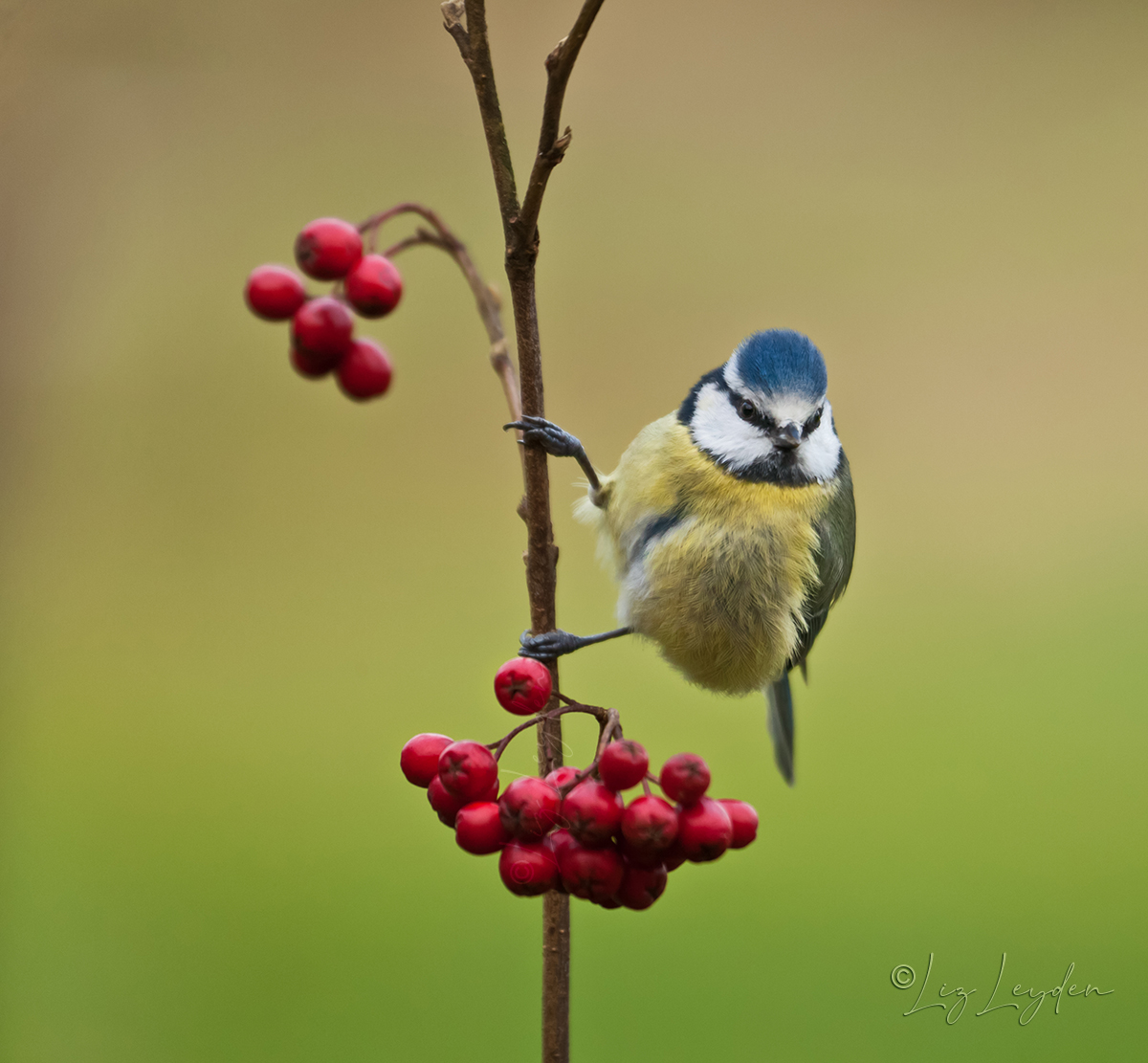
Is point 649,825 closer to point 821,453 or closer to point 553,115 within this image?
point 553,115

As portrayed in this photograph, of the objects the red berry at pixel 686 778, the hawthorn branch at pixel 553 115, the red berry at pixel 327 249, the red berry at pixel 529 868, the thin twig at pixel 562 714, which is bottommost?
the red berry at pixel 529 868

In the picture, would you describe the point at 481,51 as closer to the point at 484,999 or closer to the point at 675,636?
the point at 675,636

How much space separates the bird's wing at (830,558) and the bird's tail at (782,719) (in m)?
0.12

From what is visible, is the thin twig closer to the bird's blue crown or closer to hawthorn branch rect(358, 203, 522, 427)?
hawthorn branch rect(358, 203, 522, 427)

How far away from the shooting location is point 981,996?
1492 millimetres

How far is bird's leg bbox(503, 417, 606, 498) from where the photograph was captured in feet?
2.20

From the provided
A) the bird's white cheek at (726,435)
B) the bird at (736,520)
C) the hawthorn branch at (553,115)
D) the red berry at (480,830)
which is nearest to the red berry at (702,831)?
the red berry at (480,830)

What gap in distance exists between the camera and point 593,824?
1.91 ft

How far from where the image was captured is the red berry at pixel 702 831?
591 millimetres

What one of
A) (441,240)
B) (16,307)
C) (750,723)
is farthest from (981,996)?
(16,307)

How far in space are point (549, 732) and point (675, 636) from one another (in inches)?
21.4

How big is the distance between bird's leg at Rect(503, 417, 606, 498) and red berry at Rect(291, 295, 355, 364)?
0.43ft

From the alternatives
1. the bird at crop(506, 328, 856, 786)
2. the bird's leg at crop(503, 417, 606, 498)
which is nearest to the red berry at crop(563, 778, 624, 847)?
the bird's leg at crop(503, 417, 606, 498)

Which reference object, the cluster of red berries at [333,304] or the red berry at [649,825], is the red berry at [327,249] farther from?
the red berry at [649,825]
